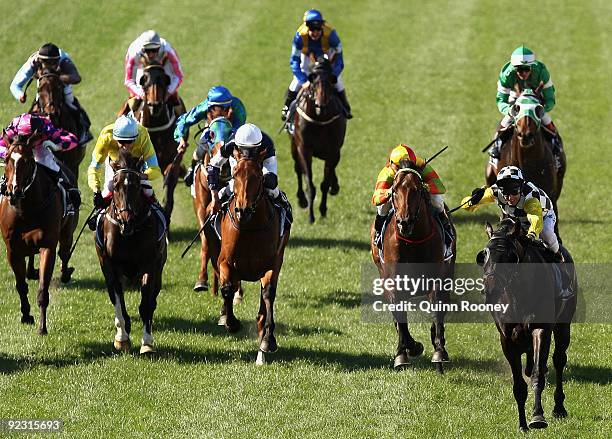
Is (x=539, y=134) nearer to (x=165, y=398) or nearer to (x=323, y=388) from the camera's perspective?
(x=323, y=388)

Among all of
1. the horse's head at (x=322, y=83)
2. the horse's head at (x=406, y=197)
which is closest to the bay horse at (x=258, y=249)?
the horse's head at (x=406, y=197)

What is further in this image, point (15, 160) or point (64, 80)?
point (64, 80)

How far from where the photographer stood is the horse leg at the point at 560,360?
12.5 m

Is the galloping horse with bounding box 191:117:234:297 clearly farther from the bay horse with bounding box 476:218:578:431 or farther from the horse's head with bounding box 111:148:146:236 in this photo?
the bay horse with bounding box 476:218:578:431

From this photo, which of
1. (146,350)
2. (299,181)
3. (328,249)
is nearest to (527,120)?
(328,249)

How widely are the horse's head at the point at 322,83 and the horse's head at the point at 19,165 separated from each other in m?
6.51

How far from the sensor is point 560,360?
42.1ft

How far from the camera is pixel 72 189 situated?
618 inches

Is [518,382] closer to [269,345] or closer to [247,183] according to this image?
[269,345]

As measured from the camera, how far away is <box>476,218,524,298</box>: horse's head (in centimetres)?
1138

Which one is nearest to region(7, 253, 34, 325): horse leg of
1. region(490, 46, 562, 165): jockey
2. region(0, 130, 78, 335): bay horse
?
region(0, 130, 78, 335): bay horse

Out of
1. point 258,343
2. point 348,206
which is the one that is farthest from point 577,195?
point 258,343

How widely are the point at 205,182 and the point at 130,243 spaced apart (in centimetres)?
272

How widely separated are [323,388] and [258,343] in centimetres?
168
